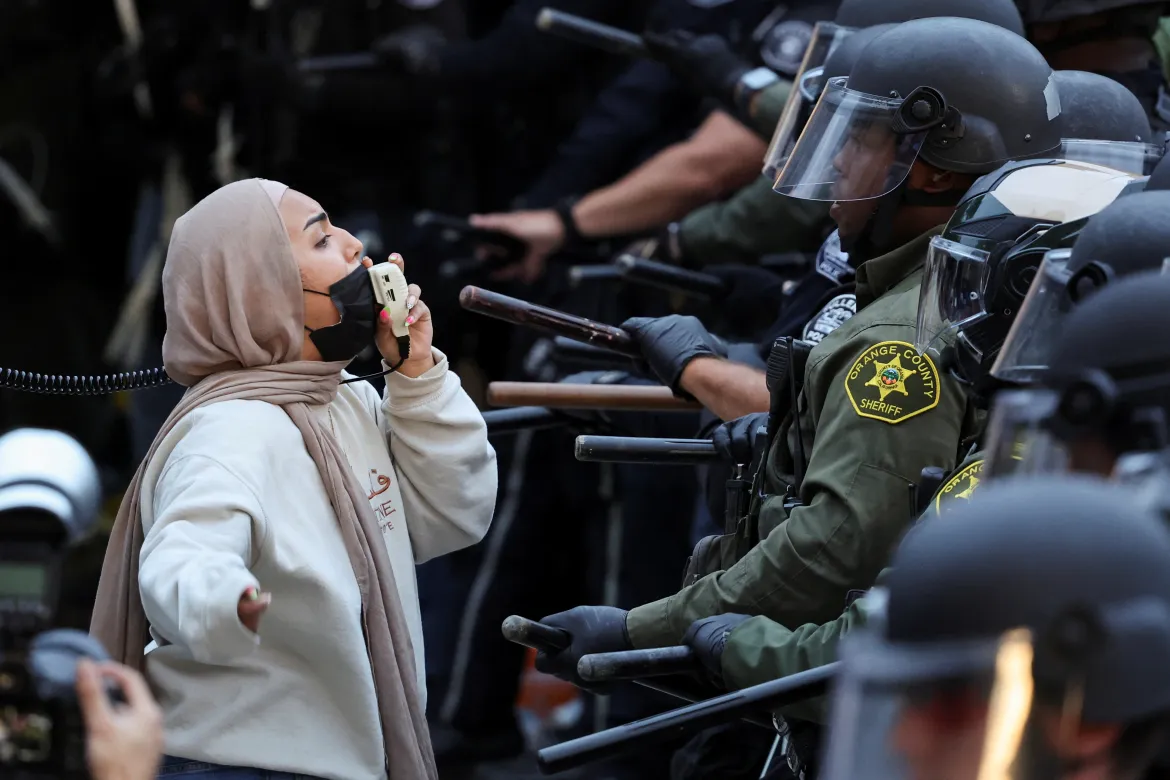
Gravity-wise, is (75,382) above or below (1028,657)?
below

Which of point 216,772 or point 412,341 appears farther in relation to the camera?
point 412,341

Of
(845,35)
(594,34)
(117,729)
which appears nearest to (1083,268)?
(117,729)

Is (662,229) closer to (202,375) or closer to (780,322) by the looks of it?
(780,322)

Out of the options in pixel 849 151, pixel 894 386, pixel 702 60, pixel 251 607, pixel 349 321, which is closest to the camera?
pixel 251 607

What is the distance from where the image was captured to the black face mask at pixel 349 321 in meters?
2.99

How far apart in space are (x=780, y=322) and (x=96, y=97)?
343cm

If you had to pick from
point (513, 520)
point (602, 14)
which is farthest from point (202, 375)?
point (602, 14)

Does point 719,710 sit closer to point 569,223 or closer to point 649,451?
point 649,451

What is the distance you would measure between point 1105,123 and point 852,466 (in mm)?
1037

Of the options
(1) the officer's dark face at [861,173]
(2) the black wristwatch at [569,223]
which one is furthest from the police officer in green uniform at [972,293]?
(2) the black wristwatch at [569,223]

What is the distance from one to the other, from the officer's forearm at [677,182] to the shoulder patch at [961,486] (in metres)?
2.46

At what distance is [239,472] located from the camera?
9.04ft

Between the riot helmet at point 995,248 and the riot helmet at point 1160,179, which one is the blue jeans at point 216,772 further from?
the riot helmet at point 1160,179

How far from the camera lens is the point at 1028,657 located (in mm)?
1687
